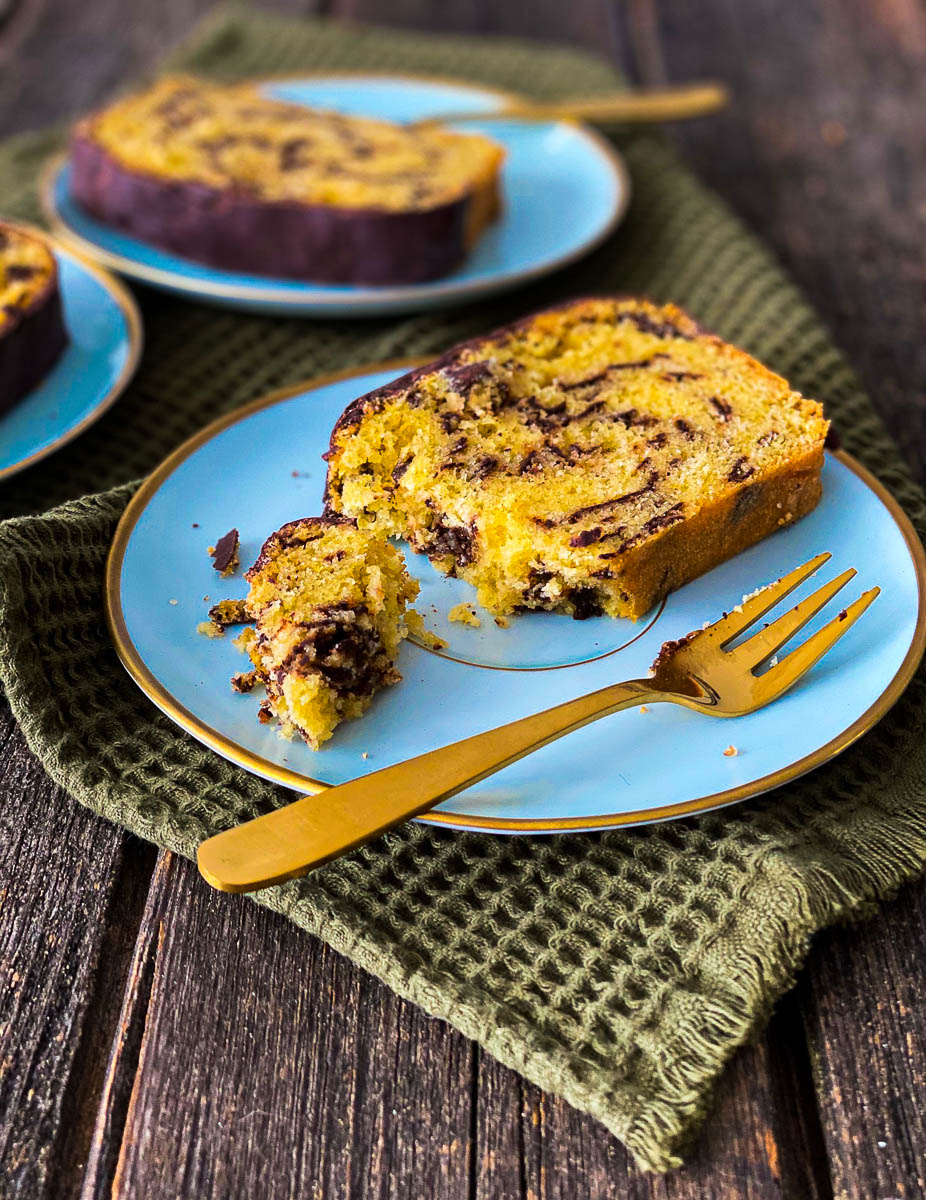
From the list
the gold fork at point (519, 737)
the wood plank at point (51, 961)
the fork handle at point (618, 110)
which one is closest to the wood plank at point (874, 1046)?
the gold fork at point (519, 737)

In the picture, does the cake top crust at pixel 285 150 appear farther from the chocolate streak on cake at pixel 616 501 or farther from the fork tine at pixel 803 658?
the fork tine at pixel 803 658

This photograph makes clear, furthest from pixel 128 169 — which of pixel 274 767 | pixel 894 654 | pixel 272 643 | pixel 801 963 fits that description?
pixel 801 963

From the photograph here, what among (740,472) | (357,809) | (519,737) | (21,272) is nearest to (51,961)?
(357,809)

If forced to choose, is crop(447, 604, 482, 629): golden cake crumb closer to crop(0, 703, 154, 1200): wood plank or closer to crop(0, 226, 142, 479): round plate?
crop(0, 703, 154, 1200): wood plank

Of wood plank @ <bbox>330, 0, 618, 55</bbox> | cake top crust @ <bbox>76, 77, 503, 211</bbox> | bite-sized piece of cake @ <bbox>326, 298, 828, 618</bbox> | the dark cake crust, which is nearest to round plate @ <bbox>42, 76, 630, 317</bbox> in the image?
the dark cake crust

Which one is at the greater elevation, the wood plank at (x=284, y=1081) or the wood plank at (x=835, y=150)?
the wood plank at (x=284, y=1081)

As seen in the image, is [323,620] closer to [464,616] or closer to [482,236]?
[464,616]
